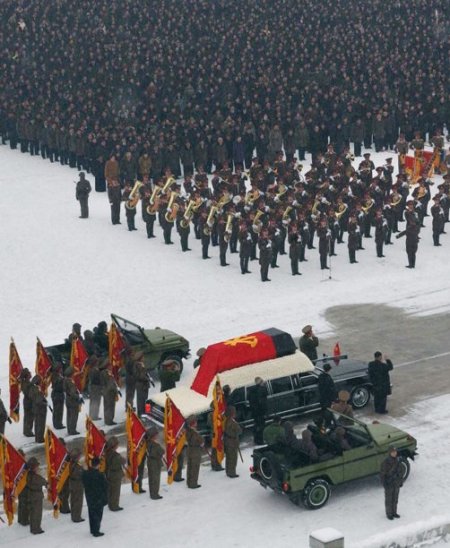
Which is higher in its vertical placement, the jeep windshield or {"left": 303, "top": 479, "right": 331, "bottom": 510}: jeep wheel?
the jeep windshield

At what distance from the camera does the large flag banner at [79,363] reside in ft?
95.3

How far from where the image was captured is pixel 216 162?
1844 inches

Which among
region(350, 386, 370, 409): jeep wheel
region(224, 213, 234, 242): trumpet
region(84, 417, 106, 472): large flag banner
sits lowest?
region(350, 386, 370, 409): jeep wheel

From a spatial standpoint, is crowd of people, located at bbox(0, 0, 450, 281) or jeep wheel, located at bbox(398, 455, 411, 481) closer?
jeep wheel, located at bbox(398, 455, 411, 481)

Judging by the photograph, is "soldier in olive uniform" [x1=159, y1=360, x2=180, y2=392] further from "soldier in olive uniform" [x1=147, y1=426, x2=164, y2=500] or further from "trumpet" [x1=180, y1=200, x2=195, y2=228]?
"trumpet" [x1=180, y1=200, x2=195, y2=228]

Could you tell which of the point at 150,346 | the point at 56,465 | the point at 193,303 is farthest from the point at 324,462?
the point at 193,303

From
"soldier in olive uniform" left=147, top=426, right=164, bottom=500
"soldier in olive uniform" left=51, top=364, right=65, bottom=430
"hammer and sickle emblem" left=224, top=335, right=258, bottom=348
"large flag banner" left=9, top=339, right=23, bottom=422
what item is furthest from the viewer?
"large flag banner" left=9, top=339, right=23, bottom=422

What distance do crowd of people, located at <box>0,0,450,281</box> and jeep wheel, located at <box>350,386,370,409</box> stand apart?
9115mm

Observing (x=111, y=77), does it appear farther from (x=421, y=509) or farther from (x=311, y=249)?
(x=421, y=509)

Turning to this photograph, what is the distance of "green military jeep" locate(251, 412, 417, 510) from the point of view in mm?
23375

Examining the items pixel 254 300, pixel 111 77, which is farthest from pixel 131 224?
pixel 111 77

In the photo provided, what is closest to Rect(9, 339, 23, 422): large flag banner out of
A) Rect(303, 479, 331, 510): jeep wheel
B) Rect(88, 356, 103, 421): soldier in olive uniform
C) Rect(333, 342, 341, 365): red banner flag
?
Rect(88, 356, 103, 421): soldier in olive uniform

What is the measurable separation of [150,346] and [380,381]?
523 centimetres

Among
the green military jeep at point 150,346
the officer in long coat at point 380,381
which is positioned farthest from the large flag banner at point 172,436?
the green military jeep at point 150,346
